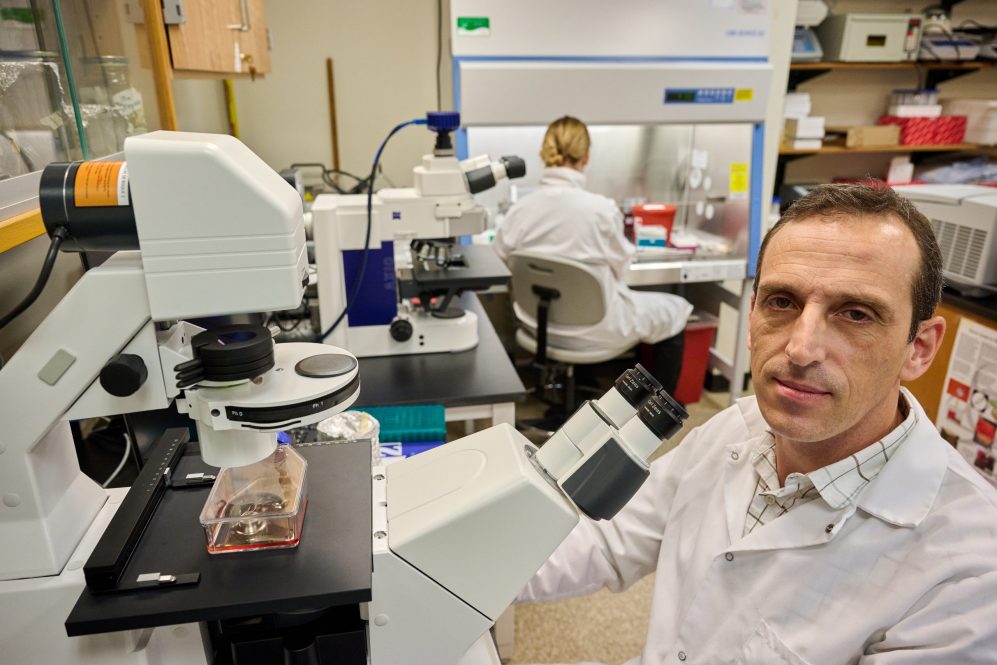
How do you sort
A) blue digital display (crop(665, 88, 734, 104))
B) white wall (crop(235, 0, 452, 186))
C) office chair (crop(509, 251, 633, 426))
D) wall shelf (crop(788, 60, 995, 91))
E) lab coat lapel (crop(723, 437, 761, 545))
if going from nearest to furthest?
lab coat lapel (crop(723, 437, 761, 545)) → office chair (crop(509, 251, 633, 426)) → blue digital display (crop(665, 88, 734, 104)) → white wall (crop(235, 0, 452, 186)) → wall shelf (crop(788, 60, 995, 91))

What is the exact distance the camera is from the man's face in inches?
34.4

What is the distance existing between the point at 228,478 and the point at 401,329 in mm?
1053

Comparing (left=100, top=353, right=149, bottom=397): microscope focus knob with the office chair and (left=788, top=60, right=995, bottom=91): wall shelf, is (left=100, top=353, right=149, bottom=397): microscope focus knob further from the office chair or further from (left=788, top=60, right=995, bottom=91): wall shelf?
(left=788, top=60, right=995, bottom=91): wall shelf

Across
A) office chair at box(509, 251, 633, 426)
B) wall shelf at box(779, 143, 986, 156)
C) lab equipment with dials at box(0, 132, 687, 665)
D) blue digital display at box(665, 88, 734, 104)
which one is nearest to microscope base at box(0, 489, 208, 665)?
lab equipment with dials at box(0, 132, 687, 665)

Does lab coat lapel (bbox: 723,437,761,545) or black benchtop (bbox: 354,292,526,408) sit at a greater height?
lab coat lapel (bbox: 723,437,761,545)

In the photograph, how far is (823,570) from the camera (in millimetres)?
912

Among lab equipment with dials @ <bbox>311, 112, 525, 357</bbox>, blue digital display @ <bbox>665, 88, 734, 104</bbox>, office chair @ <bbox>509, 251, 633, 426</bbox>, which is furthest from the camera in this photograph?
blue digital display @ <bbox>665, 88, 734, 104</bbox>

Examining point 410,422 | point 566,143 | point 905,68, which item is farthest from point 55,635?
point 905,68

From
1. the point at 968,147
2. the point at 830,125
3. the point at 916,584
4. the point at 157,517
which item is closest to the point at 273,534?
the point at 157,517

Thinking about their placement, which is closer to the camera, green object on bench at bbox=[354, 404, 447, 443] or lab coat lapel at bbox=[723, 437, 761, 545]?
lab coat lapel at bbox=[723, 437, 761, 545]

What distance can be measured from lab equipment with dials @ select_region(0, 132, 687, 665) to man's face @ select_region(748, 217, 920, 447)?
12.6 inches

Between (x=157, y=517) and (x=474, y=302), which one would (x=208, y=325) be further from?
(x=474, y=302)

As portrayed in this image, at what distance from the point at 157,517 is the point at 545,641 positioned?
150cm

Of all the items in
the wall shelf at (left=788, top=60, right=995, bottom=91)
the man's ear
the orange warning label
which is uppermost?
the wall shelf at (left=788, top=60, right=995, bottom=91)
